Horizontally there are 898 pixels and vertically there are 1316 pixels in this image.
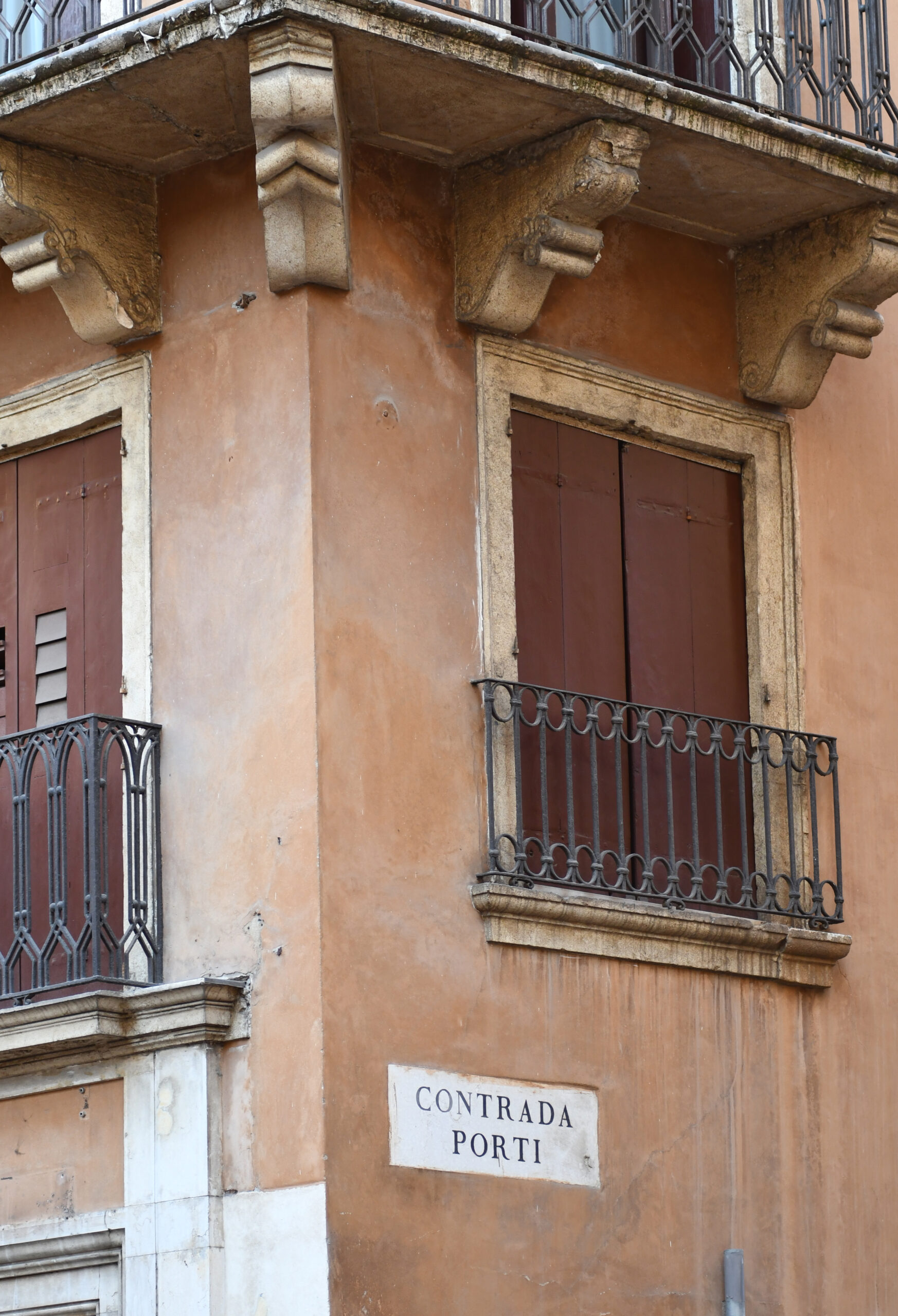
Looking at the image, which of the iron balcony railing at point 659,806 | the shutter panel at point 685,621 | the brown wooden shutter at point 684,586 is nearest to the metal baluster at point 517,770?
the iron balcony railing at point 659,806

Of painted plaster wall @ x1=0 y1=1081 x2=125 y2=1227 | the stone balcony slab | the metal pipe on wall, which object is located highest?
the stone balcony slab

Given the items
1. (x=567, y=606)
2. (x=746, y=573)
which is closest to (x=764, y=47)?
(x=746, y=573)

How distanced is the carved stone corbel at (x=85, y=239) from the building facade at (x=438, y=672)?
0.02 meters

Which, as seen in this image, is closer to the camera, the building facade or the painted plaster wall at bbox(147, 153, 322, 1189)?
the painted plaster wall at bbox(147, 153, 322, 1189)

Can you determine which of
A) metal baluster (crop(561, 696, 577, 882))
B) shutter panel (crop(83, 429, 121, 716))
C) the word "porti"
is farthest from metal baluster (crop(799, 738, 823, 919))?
shutter panel (crop(83, 429, 121, 716))

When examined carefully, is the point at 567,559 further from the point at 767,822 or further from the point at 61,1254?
the point at 61,1254

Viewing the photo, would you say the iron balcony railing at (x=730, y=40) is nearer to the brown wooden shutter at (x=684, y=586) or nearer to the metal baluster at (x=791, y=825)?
the brown wooden shutter at (x=684, y=586)

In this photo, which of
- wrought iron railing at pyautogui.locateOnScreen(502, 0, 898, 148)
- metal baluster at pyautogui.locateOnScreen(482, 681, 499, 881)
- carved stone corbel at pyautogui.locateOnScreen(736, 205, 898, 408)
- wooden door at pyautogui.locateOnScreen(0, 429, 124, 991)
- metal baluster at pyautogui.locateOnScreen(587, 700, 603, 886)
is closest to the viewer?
metal baluster at pyautogui.locateOnScreen(482, 681, 499, 881)

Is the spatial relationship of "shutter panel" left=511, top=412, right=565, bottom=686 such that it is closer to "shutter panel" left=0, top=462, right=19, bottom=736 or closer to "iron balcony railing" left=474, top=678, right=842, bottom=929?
"iron balcony railing" left=474, top=678, right=842, bottom=929

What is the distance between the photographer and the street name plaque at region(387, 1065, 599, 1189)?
9.21 meters

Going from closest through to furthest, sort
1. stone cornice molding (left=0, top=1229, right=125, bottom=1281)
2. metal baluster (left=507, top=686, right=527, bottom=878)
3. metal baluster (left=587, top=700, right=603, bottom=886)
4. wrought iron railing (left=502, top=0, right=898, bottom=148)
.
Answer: stone cornice molding (left=0, top=1229, right=125, bottom=1281) < metal baluster (left=507, top=686, right=527, bottom=878) < metal baluster (left=587, top=700, right=603, bottom=886) < wrought iron railing (left=502, top=0, right=898, bottom=148)

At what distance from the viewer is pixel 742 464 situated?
11.1 m

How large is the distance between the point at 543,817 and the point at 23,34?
3.82m

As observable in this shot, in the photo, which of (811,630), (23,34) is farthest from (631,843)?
(23,34)
